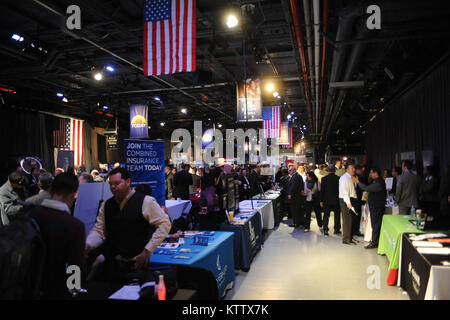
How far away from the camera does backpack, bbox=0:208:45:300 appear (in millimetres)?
1438

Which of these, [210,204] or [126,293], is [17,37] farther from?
[126,293]

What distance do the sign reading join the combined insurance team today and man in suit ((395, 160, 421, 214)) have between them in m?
4.92

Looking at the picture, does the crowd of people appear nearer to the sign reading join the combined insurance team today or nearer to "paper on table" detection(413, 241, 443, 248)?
the sign reading join the combined insurance team today

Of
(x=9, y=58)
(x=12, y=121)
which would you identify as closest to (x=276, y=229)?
(x=9, y=58)

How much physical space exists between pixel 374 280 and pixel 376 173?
94.6 inches

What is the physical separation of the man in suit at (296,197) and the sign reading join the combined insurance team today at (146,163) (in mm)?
4504

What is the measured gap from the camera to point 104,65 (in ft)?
30.5

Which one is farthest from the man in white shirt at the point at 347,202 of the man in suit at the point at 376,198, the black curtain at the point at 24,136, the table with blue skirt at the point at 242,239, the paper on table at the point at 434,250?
the black curtain at the point at 24,136

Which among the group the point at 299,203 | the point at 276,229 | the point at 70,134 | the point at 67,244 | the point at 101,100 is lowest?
the point at 276,229

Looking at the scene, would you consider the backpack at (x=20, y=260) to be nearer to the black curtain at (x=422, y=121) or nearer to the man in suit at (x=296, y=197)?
the man in suit at (x=296, y=197)

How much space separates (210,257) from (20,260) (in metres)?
2.22

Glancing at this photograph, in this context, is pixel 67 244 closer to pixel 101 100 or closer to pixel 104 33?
pixel 104 33

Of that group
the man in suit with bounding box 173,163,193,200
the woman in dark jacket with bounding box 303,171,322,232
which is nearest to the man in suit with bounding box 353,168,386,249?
the woman in dark jacket with bounding box 303,171,322,232

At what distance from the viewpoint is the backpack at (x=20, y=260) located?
4.72 feet
